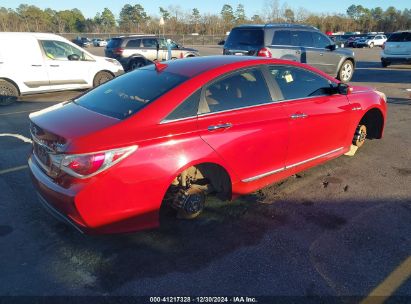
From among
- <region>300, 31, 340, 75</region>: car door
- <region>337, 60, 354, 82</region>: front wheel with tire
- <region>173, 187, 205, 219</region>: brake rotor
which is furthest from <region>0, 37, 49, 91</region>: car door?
<region>337, 60, 354, 82</region>: front wheel with tire

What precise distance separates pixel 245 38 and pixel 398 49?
1021 cm

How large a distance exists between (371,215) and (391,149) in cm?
242

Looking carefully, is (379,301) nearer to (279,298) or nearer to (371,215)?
(279,298)

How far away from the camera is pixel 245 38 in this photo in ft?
35.0

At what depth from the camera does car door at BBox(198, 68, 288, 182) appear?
130 inches

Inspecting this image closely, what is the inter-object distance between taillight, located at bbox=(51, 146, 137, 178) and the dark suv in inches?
320

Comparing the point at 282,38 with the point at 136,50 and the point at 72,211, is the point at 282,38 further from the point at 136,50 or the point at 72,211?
the point at 72,211

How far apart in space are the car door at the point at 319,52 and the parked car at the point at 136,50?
736 centimetres

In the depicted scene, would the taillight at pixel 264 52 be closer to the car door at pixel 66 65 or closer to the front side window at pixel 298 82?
the car door at pixel 66 65

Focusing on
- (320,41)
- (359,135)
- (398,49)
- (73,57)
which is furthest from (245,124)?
(398,49)

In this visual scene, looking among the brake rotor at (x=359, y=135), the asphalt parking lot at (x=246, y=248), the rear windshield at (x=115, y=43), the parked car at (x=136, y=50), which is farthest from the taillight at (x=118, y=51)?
the brake rotor at (x=359, y=135)

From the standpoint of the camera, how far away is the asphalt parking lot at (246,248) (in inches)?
104

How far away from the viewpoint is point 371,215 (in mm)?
3635

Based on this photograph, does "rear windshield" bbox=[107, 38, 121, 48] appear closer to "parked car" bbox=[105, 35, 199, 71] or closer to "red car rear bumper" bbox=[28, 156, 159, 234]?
"parked car" bbox=[105, 35, 199, 71]
